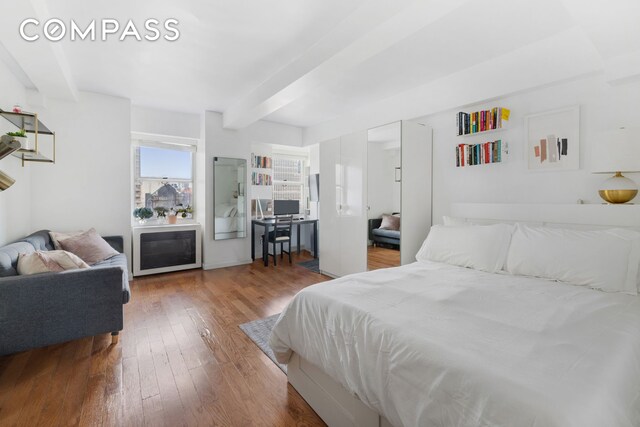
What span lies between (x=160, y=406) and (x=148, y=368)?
49 centimetres

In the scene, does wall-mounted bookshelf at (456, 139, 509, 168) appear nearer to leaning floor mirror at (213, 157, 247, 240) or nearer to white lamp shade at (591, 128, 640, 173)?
white lamp shade at (591, 128, 640, 173)

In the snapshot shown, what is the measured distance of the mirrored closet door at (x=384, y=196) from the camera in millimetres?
3466

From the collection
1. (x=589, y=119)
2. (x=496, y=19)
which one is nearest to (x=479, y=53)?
(x=496, y=19)

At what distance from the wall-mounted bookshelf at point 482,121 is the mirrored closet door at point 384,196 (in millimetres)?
674

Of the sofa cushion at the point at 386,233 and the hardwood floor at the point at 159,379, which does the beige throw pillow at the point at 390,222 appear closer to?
the sofa cushion at the point at 386,233

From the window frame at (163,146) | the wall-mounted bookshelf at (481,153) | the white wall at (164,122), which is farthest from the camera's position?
the window frame at (163,146)

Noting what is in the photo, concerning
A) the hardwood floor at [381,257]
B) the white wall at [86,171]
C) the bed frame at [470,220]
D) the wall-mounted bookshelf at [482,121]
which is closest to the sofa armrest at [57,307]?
the bed frame at [470,220]

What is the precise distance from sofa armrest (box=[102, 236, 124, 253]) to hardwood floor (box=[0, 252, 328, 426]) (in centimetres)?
108

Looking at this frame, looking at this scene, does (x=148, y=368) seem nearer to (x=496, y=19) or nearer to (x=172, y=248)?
(x=172, y=248)

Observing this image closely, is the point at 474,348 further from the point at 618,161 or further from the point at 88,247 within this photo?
the point at 88,247

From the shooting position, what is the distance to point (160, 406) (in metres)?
1.75

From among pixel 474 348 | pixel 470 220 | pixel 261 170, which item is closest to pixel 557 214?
pixel 470 220

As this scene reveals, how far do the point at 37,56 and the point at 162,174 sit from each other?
8.29 ft

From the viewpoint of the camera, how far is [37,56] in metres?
2.57
